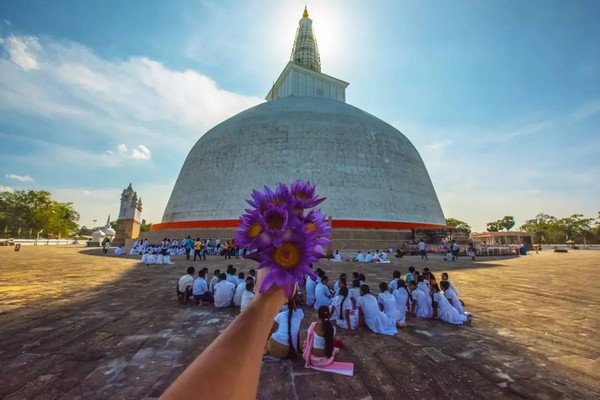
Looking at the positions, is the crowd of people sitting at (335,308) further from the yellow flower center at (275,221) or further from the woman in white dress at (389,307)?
the yellow flower center at (275,221)

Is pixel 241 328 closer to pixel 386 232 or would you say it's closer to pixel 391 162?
pixel 386 232

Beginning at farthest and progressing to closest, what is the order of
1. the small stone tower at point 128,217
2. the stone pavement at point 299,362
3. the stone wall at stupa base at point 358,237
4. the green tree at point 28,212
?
the green tree at point 28,212 → the small stone tower at point 128,217 → the stone wall at stupa base at point 358,237 → the stone pavement at point 299,362

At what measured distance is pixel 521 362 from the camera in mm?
3924

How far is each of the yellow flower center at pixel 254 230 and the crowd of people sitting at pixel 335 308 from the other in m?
2.34

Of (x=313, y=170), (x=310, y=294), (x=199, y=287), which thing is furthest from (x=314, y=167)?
(x=199, y=287)

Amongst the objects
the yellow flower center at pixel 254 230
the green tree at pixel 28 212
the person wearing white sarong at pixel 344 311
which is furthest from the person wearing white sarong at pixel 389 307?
the green tree at pixel 28 212

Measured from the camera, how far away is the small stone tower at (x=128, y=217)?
30.4 meters

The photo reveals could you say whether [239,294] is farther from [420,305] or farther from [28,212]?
[28,212]

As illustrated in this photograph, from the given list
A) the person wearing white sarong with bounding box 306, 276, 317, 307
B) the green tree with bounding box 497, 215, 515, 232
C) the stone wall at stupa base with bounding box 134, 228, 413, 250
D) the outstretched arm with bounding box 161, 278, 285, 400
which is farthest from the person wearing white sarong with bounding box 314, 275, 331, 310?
the green tree with bounding box 497, 215, 515, 232

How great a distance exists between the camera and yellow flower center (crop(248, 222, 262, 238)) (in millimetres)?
1272

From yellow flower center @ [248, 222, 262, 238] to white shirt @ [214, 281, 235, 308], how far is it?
19.9 feet

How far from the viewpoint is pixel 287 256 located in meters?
1.17

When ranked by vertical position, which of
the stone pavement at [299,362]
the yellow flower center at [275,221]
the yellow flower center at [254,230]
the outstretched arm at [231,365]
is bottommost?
the stone pavement at [299,362]

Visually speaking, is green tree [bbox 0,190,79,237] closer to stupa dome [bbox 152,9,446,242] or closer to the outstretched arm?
stupa dome [bbox 152,9,446,242]
